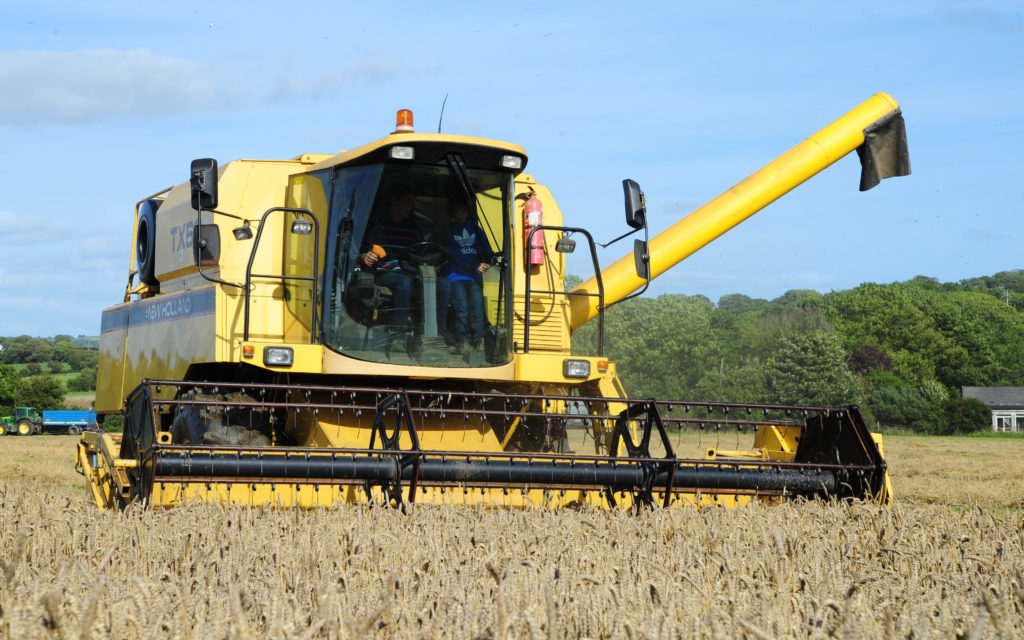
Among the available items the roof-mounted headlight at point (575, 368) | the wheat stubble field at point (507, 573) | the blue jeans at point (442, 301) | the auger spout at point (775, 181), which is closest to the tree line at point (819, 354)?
→ the auger spout at point (775, 181)

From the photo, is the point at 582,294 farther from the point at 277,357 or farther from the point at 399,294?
the point at 277,357

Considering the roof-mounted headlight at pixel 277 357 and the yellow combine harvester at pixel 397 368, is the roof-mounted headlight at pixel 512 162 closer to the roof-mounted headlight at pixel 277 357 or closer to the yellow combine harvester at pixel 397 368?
the yellow combine harvester at pixel 397 368

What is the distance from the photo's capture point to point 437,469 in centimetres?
529

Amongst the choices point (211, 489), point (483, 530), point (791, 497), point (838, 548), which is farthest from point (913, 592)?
point (211, 489)

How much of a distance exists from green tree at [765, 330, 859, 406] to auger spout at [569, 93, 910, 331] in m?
42.5

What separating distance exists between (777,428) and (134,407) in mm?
4030

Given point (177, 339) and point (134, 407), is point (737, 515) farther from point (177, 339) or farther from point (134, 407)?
point (177, 339)

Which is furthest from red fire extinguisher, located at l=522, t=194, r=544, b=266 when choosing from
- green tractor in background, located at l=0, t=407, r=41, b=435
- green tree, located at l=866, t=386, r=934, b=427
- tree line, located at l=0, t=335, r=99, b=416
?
green tree, located at l=866, t=386, r=934, b=427

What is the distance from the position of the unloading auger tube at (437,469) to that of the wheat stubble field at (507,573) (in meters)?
0.39

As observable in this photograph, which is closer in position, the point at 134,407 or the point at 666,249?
the point at 134,407

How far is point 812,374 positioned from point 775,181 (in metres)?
44.0

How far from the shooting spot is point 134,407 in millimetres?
5547

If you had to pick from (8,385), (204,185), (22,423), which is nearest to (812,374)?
(22,423)

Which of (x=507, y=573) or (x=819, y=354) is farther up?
(x=819, y=354)
